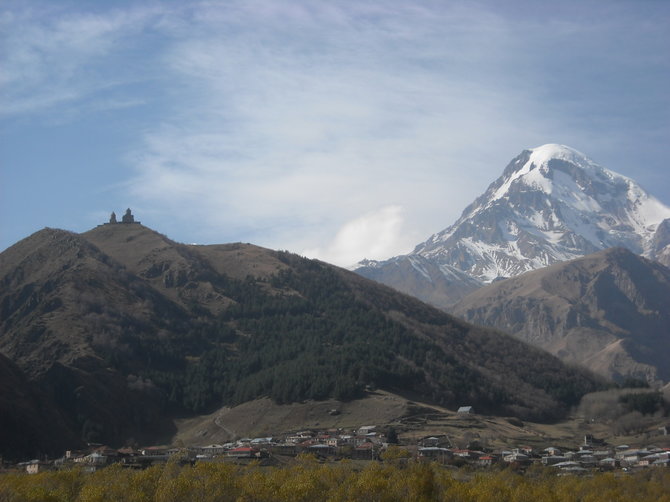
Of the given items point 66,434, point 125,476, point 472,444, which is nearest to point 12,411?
point 66,434

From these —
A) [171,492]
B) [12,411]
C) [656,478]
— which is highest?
[12,411]

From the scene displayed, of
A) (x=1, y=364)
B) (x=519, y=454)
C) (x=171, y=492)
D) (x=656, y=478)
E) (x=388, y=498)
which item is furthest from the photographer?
(x=1, y=364)

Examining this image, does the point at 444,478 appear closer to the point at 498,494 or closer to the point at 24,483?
the point at 498,494

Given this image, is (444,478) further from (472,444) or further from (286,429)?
(286,429)

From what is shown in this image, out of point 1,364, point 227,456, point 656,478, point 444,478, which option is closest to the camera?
point 444,478

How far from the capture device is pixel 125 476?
344 ft

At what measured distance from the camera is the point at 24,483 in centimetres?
9631

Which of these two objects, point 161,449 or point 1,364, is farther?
point 1,364

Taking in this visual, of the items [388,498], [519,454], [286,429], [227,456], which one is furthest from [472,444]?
[388,498]

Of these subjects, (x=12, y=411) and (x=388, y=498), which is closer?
(x=388, y=498)

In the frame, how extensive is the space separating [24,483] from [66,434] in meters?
90.2

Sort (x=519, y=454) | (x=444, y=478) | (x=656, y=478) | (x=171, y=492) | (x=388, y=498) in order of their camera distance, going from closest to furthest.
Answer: (x=171, y=492) → (x=388, y=498) → (x=444, y=478) → (x=656, y=478) → (x=519, y=454)

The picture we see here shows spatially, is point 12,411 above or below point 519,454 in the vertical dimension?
above

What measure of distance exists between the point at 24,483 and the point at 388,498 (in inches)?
1534
